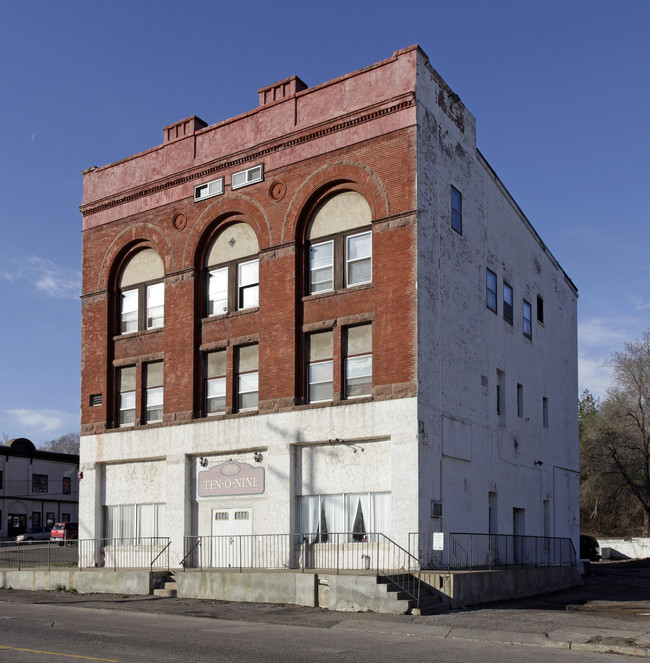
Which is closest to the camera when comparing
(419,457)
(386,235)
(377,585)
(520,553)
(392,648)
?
(392,648)

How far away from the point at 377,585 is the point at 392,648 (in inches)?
224

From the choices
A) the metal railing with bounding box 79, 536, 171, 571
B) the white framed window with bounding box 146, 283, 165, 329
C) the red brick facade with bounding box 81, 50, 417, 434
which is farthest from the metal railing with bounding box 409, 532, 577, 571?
the white framed window with bounding box 146, 283, 165, 329

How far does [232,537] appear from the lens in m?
27.7

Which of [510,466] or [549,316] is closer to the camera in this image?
[510,466]

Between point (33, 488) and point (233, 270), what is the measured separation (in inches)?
2039

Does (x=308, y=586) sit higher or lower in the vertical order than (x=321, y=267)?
lower

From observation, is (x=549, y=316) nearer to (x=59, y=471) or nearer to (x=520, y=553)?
(x=520, y=553)

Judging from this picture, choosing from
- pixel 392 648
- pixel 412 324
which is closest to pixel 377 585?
pixel 392 648

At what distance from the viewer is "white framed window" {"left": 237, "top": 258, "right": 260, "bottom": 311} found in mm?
29266

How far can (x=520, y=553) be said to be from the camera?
2964cm

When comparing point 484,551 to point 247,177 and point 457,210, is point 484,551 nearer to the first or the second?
point 457,210

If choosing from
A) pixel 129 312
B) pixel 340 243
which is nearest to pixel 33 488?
pixel 129 312

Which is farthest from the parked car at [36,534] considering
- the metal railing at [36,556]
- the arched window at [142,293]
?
the arched window at [142,293]

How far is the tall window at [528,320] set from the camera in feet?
112
